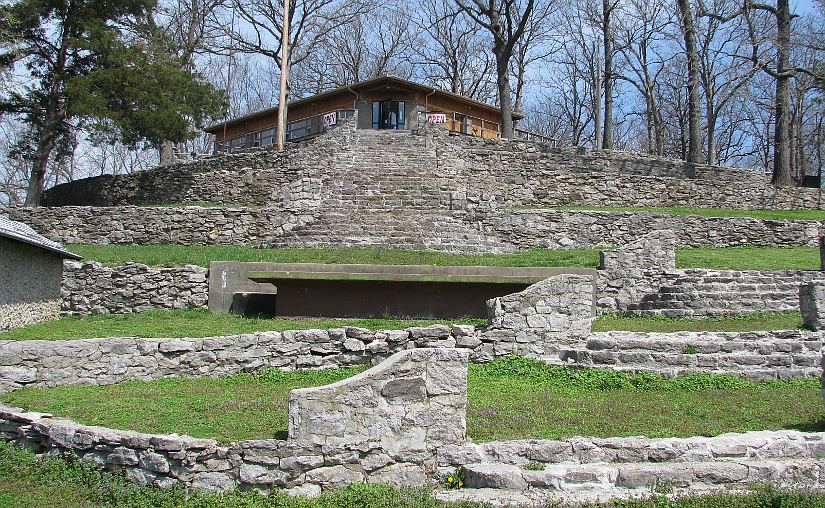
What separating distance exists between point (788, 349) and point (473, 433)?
6.54 m

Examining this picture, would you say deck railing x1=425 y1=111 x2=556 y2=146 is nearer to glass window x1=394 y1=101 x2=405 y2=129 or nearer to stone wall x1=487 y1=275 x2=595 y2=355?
glass window x1=394 y1=101 x2=405 y2=129

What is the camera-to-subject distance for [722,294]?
1553cm

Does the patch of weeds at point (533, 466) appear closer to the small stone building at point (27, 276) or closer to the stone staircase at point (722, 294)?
the stone staircase at point (722, 294)

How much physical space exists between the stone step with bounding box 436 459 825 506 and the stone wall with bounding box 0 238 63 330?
1086 cm

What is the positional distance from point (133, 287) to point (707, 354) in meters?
12.4

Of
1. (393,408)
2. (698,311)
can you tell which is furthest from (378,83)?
(393,408)

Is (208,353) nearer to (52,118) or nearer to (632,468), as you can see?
(632,468)

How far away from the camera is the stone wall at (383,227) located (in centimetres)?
2089

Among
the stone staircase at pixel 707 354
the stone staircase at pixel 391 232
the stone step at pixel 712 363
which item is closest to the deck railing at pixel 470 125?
the stone staircase at pixel 391 232

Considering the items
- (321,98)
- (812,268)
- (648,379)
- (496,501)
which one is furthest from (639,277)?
(321,98)

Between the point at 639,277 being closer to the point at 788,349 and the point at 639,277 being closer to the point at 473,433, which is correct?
the point at 788,349

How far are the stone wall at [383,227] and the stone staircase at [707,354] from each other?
9316mm

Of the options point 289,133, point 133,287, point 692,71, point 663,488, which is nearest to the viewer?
point 663,488

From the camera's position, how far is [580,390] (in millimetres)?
9609
